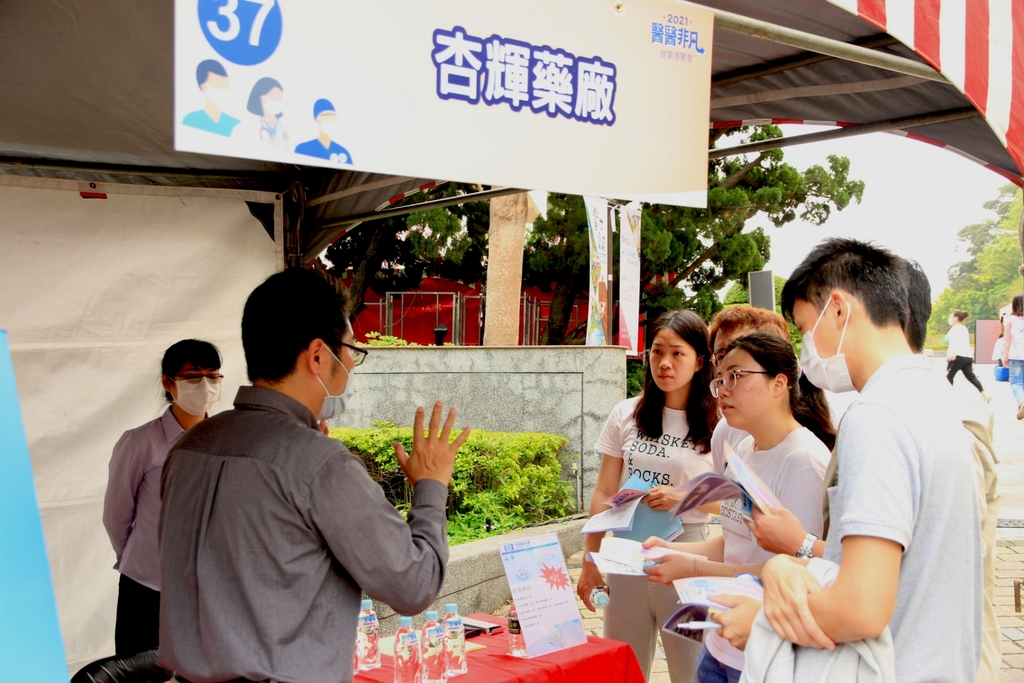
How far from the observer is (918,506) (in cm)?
147

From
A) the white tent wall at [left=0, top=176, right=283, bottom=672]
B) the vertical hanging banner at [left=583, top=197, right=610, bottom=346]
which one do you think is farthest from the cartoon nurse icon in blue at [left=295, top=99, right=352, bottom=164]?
the vertical hanging banner at [left=583, top=197, right=610, bottom=346]

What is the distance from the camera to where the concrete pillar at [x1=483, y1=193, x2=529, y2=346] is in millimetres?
11461

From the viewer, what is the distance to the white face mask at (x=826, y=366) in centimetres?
168

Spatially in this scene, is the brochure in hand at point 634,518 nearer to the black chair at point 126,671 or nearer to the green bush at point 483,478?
the black chair at point 126,671

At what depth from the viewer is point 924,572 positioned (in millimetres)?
1496

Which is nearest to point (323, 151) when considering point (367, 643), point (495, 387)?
point (367, 643)

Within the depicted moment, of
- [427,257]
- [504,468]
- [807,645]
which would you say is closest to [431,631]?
[807,645]

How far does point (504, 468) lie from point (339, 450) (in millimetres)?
5206

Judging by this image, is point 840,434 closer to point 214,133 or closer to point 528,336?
point 214,133

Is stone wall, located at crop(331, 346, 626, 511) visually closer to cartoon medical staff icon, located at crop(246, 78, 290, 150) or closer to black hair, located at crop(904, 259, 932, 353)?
black hair, located at crop(904, 259, 932, 353)

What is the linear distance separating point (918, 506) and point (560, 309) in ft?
55.3

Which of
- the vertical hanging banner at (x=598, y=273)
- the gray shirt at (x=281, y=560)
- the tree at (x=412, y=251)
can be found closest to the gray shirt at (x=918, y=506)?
the gray shirt at (x=281, y=560)

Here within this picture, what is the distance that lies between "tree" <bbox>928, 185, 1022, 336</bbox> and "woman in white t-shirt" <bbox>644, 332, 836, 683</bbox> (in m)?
33.1

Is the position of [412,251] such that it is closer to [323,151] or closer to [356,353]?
[356,353]
